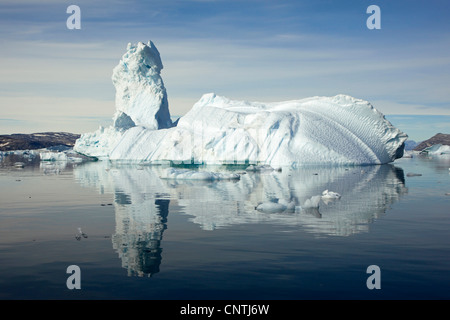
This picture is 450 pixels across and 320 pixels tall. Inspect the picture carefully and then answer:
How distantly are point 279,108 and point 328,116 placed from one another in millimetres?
5192

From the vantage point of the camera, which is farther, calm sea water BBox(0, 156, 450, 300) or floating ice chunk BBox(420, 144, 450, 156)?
floating ice chunk BBox(420, 144, 450, 156)

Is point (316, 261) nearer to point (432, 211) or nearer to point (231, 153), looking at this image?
point (432, 211)

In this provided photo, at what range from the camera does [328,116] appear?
43.2 m

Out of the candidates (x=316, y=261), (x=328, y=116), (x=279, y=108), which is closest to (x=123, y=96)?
(x=279, y=108)

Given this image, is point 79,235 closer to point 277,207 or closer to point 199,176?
point 277,207

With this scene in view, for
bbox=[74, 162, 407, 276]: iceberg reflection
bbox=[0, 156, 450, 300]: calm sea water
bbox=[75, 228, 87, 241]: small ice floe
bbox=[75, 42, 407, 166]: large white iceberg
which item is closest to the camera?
bbox=[0, 156, 450, 300]: calm sea water

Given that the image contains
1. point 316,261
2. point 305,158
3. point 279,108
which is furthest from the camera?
point 279,108

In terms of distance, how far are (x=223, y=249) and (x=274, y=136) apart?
100.0 ft

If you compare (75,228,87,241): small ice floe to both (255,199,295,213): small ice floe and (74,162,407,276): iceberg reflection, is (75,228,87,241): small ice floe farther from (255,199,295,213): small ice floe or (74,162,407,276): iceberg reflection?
(255,199,295,213): small ice floe

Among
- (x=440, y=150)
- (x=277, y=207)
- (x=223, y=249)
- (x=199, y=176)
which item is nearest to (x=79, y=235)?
(x=223, y=249)

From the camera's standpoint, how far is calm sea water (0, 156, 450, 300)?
6.68 m

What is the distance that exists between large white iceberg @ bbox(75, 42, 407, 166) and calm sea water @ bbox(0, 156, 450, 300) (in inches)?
871

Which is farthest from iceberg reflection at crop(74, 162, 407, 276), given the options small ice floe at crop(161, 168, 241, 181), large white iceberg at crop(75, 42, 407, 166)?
large white iceberg at crop(75, 42, 407, 166)

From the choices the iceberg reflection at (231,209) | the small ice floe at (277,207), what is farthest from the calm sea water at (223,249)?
the small ice floe at (277,207)
